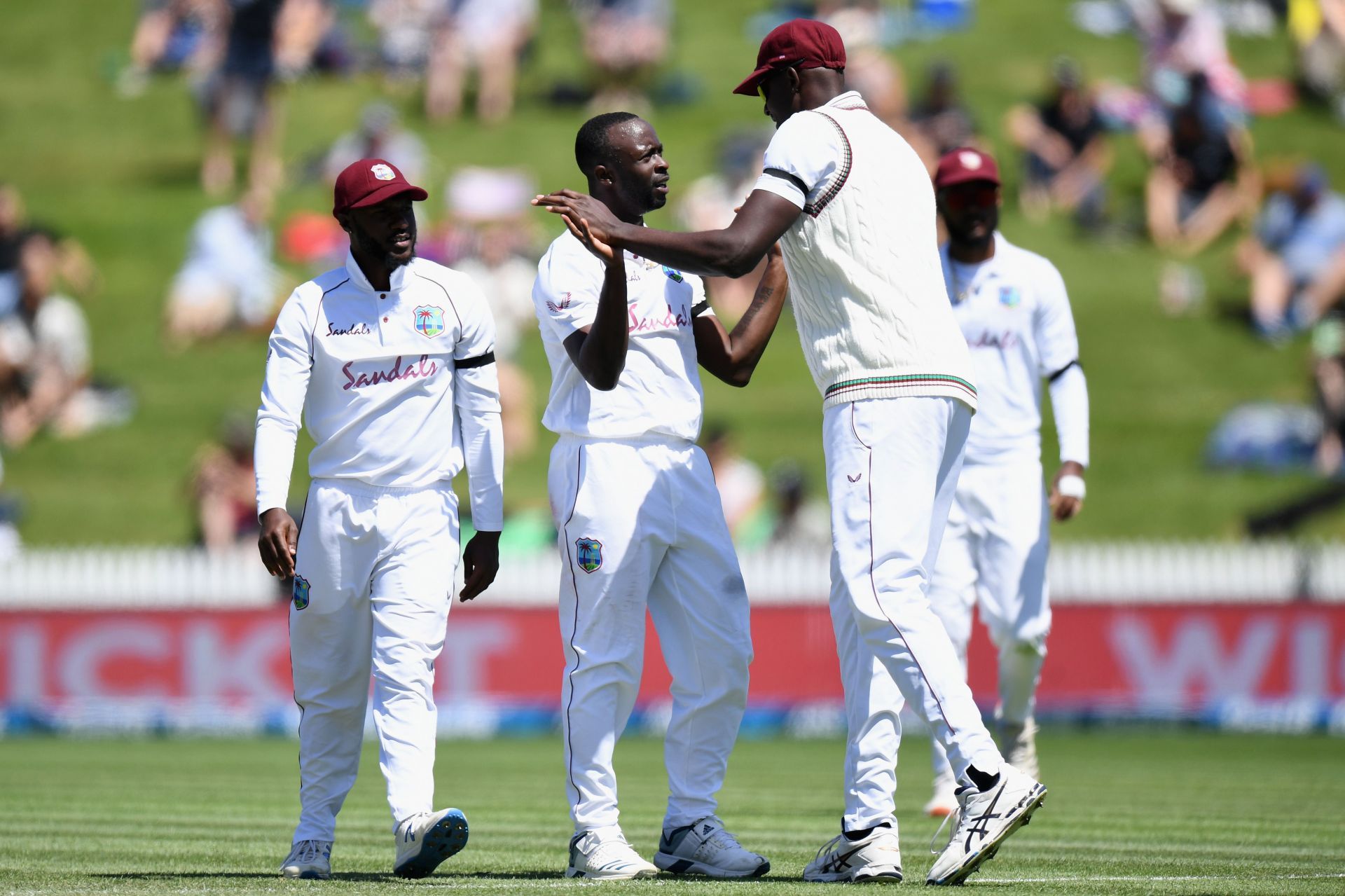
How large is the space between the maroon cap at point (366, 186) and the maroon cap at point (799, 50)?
4.07 feet

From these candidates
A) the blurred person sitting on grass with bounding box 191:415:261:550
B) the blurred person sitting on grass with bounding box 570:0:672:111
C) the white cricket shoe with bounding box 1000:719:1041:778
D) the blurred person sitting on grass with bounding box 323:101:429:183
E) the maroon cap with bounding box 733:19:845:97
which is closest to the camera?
the maroon cap with bounding box 733:19:845:97

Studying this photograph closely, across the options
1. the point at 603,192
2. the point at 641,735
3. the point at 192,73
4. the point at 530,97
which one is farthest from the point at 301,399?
the point at 192,73

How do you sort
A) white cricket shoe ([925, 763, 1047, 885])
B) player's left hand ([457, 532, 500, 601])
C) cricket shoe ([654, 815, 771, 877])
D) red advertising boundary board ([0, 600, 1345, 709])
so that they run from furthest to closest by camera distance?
1. red advertising boundary board ([0, 600, 1345, 709])
2. player's left hand ([457, 532, 500, 601])
3. cricket shoe ([654, 815, 771, 877])
4. white cricket shoe ([925, 763, 1047, 885])

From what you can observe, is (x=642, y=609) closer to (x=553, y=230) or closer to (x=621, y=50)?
(x=553, y=230)

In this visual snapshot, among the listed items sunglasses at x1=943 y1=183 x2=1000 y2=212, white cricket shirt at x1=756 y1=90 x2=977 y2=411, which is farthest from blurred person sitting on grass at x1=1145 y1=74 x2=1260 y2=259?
white cricket shirt at x1=756 y1=90 x2=977 y2=411

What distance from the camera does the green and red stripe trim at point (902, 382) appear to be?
5801mm

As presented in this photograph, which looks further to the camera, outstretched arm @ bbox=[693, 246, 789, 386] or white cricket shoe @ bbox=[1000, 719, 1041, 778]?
white cricket shoe @ bbox=[1000, 719, 1041, 778]

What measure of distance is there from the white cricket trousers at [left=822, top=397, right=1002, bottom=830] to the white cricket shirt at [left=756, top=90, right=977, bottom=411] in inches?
3.6

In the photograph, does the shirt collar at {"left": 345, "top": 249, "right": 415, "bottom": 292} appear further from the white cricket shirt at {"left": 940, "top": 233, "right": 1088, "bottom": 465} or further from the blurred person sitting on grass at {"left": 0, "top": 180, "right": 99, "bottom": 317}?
the blurred person sitting on grass at {"left": 0, "top": 180, "right": 99, "bottom": 317}

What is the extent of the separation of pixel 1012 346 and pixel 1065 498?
2.53 feet

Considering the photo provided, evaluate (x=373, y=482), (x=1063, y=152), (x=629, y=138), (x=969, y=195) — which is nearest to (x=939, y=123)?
(x=1063, y=152)

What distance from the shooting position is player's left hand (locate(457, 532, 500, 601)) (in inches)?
253

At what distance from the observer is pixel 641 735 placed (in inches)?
637

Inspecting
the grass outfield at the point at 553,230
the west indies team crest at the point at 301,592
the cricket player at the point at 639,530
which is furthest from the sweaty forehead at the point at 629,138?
the grass outfield at the point at 553,230
